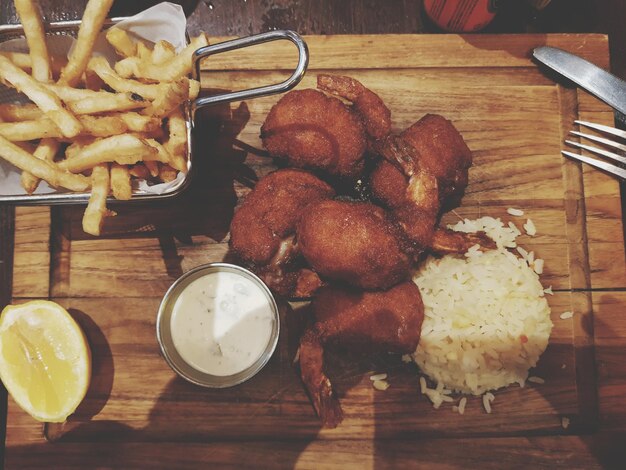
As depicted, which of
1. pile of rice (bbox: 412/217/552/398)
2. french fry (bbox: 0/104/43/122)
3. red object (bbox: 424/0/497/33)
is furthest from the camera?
red object (bbox: 424/0/497/33)

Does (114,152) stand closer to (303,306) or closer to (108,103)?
(108,103)

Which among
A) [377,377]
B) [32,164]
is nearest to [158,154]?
[32,164]

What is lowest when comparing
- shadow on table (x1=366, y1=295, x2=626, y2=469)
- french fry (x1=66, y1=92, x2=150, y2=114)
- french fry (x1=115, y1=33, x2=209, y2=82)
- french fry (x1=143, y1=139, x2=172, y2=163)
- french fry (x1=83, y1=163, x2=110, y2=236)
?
shadow on table (x1=366, y1=295, x2=626, y2=469)

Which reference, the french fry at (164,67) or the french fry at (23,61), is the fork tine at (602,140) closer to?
the french fry at (164,67)

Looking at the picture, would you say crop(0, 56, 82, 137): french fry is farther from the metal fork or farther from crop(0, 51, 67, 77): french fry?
the metal fork

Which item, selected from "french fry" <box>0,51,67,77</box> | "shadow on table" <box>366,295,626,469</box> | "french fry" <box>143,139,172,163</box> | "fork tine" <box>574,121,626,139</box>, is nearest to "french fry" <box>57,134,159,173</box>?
"french fry" <box>143,139,172,163</box>

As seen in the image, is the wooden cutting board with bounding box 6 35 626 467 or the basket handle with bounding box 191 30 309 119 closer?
the basket handle with bounding box 191 30 309 119

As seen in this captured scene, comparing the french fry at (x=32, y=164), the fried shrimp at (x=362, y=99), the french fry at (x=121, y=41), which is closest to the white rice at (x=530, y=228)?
the fried shrimp at (x=362, y=99)

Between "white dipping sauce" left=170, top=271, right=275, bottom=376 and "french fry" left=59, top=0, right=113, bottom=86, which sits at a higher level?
"french fry" left=59, top=0, right=113, bottom=86
